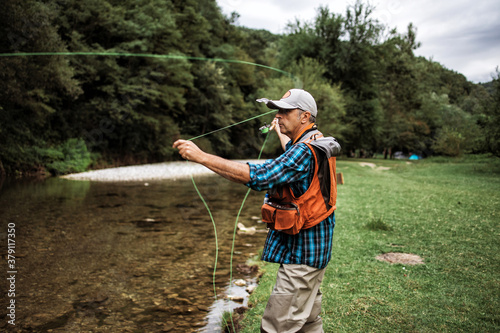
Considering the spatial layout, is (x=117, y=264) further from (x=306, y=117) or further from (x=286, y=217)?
(x=306, y=117)

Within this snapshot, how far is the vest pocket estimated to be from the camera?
263 centimetres

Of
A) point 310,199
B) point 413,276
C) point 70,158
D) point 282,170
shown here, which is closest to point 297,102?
point 282,170

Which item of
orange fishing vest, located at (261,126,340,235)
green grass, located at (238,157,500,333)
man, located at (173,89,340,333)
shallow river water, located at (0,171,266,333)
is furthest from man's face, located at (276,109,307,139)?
shallow river water, located at (0,171,266,333)

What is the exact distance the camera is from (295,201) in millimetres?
2713

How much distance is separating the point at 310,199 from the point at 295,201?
0.37 feet

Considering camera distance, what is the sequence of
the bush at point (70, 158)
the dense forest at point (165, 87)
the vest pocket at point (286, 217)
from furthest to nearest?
the bush at point (70, 158) < the dense forest at point (165, 87) < the vest pocket at point (286, 217)

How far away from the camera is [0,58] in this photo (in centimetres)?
1633

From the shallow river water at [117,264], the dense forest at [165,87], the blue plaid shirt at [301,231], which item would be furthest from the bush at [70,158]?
the blue plaid shirt at [301,231]

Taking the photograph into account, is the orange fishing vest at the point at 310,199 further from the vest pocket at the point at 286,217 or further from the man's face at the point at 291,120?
the man's face at the point at 291,120

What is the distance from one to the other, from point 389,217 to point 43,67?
59.4ft

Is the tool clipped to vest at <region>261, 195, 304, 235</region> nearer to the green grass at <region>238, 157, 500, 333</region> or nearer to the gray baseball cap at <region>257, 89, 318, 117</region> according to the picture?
the gray baseball cap at <region>257, 89, 318, 117</region>

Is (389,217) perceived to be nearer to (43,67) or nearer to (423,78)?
Result: (43,67)

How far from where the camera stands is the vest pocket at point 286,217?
8.63 ft

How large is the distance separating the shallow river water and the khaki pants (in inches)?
77.6
